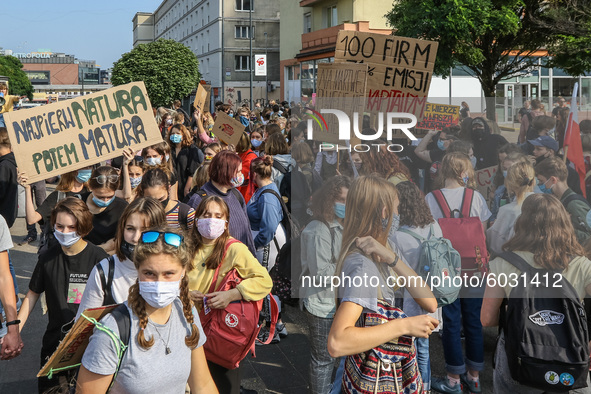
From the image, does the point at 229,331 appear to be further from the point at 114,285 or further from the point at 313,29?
the point at 313,29

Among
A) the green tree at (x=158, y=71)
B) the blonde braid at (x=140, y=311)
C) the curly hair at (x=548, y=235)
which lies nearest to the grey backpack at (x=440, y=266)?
the curly hair at (x=548, y=235)

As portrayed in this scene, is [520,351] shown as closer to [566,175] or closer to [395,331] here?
[395,331]

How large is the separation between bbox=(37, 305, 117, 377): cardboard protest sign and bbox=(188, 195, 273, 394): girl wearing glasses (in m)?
1.17

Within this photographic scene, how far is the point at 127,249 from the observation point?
11.6 ft

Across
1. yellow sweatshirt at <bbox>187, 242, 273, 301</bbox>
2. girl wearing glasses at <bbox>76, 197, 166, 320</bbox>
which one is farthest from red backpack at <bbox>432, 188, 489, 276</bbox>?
girl wearing glasses at <bbox>76, 197, 166, 320</bbox>

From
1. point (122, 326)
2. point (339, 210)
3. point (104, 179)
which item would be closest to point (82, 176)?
point (104, 179)

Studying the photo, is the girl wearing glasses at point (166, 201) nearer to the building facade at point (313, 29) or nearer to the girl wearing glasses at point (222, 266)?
the girl wearing glasses at point (222, 266)

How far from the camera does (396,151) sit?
4539mm

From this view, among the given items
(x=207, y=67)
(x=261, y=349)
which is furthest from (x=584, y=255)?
(x=207, y=67)

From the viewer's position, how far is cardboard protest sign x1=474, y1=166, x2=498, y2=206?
4641 mm

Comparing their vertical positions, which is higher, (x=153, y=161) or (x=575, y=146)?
(x=575, y=146)

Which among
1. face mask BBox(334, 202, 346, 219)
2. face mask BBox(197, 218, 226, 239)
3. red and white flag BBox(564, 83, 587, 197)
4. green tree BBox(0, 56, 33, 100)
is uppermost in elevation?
green tree BBox(0, 56, 33, 100)

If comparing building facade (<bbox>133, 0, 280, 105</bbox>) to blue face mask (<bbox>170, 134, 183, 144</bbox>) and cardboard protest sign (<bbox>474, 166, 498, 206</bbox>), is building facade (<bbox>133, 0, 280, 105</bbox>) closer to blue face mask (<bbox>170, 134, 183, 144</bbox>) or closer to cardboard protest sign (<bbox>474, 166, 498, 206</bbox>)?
blue face mask (<bbox>170, 134, 183, 144</bbox>)

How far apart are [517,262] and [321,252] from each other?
1.21 metres
